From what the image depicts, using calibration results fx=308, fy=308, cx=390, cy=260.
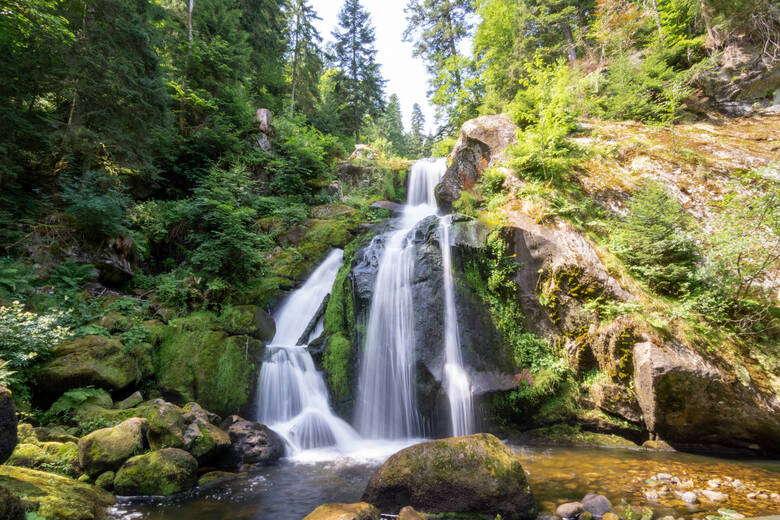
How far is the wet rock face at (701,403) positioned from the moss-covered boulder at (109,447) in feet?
26.3

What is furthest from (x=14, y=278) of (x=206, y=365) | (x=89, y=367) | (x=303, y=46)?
(x=303, y=46)

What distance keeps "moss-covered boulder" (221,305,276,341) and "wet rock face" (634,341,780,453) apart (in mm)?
8025

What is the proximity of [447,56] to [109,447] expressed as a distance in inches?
930

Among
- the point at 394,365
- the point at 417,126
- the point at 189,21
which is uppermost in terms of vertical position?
the point at 417,126

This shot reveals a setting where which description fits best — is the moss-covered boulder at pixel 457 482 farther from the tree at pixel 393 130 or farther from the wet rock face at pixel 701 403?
the tree at pixel 393 130

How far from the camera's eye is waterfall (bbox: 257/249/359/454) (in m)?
6.50

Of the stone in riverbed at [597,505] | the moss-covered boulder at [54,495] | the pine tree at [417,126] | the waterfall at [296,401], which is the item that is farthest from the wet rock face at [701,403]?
the pine tree at [417,126]

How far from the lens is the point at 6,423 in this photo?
2.60m

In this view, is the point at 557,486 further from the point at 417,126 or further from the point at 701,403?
the point at 417,126

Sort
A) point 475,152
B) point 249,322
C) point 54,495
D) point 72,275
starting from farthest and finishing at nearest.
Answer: point 475,152 → point 249,322 → point 72,275 → point 54,495

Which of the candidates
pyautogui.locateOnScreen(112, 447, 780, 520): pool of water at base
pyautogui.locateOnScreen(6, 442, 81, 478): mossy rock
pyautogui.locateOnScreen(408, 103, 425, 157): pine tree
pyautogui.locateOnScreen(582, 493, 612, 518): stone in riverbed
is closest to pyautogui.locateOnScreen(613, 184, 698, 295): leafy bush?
pyautogui.locateOnScreen(112, 447, 780, 520): pool of water at base

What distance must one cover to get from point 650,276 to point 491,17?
16.7m

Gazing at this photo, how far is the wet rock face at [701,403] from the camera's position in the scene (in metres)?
4.80

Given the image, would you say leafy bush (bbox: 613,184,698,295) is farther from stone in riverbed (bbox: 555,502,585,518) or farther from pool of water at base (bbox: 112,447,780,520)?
stone in riverbed (bbox: 555,502,585,518)
